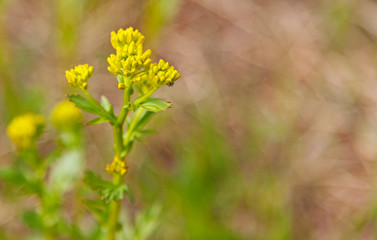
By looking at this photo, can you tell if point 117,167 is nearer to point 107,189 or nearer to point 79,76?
point 107,189

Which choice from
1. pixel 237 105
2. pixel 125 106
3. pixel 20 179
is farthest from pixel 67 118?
pixel 237 105

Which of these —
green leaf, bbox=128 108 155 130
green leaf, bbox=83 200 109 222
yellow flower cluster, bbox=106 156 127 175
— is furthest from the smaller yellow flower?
green leaf, bbox=83 200 109 222

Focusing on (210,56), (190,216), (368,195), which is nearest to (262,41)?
(210,56)

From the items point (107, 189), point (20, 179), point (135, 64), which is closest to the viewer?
point (135, 64)

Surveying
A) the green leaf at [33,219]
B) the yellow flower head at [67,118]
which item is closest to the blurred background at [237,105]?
the yellow flower head at [67,118]

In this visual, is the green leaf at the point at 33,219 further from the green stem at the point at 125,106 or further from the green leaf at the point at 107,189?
the green stem at the point at 125,106

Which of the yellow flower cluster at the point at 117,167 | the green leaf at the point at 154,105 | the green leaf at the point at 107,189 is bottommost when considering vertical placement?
the green leaf at the point at 107,189

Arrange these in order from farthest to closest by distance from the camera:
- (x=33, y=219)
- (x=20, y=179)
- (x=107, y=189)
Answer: (x=33, y=219)
(x=20, y=179)
(x=107, y=189)
